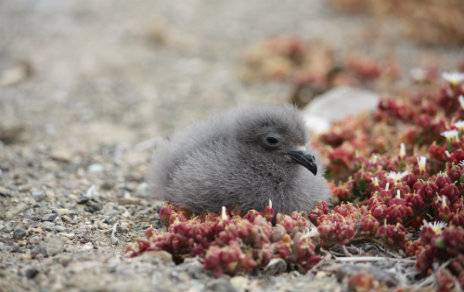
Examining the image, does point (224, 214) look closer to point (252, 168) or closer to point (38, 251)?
point (252, 168)

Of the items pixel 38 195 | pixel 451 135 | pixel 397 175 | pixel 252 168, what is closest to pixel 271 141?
pixel 252 168

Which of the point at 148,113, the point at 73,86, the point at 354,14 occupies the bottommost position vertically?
the point at 148,113

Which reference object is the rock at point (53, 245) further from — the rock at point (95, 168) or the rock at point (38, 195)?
the rock at point (95, 168)

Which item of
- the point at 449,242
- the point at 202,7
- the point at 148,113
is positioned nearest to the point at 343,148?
the point at 449,242

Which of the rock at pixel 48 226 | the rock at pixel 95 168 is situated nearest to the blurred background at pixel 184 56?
the rock at pixel 95 168

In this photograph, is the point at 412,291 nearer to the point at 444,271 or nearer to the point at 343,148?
the point at 444,271

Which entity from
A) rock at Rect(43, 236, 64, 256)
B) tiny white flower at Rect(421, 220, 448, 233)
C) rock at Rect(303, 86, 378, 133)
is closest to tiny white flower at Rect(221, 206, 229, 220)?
rock at Rect(43, 236, 64, 256)

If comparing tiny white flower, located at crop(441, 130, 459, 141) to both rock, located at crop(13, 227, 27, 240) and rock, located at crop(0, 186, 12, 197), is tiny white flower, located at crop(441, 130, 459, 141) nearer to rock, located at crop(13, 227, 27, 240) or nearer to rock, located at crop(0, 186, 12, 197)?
rock, located at crop(13, 227, 27, 240)
